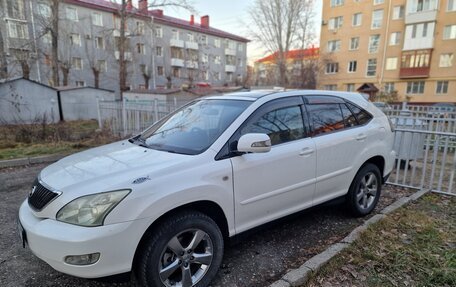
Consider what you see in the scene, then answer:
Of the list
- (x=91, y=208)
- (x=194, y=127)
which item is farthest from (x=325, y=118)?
(x=91, y=208)

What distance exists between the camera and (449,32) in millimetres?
29547

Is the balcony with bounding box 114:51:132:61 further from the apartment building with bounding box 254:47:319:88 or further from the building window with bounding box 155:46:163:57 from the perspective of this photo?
the apartment building with bounding box 254:47:319:88

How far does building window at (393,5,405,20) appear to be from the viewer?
32.2m

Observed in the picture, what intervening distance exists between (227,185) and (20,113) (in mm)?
14422

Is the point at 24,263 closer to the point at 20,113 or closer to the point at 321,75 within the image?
the point at 20,113

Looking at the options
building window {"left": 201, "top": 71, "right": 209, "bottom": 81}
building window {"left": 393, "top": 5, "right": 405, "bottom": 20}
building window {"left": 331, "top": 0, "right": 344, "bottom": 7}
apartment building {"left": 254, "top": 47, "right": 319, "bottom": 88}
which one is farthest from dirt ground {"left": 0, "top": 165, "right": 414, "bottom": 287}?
building window {"left": 201, "top": 71, "right": 209, "bottom": 81}

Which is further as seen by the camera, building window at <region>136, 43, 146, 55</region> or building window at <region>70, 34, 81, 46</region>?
building window at <region>136, 43, 146, 55</region>

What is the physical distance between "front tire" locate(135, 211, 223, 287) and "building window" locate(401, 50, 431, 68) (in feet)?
121

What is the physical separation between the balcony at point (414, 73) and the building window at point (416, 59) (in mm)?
341

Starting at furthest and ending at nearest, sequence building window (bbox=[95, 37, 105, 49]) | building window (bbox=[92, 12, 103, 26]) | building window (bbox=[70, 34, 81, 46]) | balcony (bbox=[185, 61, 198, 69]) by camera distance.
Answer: balcony (bbox=[185, 61, 198, 69]) < building window (bbox=[95, 37, 105, 49]) < building window (bbox=[92, 12, 103, 26]) < building window (bbox=[70, 34, 81, 46])

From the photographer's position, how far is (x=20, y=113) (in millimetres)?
12992

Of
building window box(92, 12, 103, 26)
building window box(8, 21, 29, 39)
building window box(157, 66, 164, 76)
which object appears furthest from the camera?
building window box(157, 66, 164, 76)

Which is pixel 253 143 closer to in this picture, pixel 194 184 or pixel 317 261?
pixel 194 184

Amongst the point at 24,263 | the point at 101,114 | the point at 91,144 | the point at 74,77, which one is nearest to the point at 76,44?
the point at 74,77
